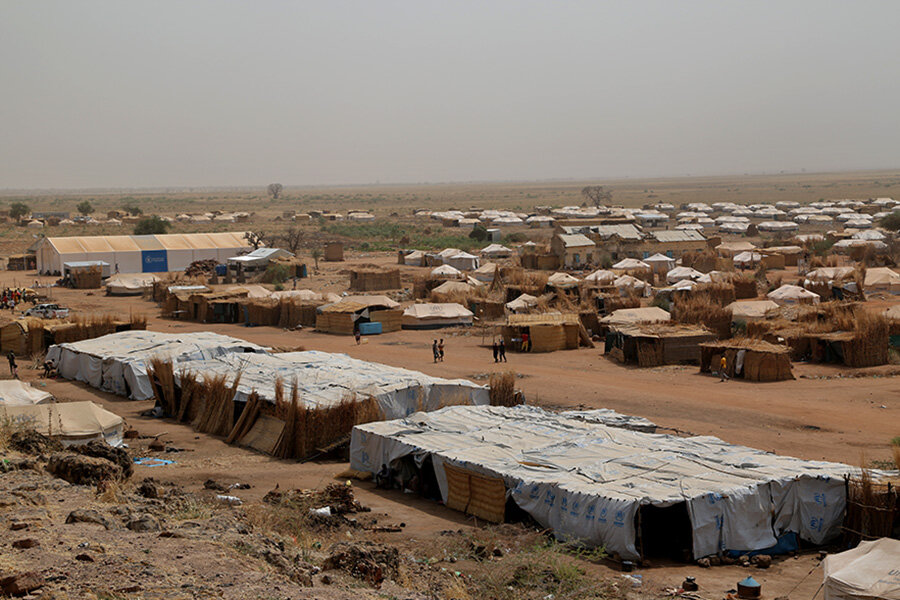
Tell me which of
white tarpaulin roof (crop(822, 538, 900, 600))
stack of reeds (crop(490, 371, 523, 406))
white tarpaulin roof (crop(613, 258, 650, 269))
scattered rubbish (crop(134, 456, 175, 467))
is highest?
white tarpaulin roof (crop(613, 258, 650, 269))

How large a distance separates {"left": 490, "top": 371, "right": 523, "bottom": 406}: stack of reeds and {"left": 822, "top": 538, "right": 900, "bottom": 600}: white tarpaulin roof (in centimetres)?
1071

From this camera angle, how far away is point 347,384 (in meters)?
20.6

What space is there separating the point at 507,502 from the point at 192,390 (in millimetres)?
10529

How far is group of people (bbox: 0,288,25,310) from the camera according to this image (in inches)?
1673

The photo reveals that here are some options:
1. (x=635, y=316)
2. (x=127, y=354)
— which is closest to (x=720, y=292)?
(x=635, y=316)

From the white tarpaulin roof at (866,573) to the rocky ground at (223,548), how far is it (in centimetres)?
242

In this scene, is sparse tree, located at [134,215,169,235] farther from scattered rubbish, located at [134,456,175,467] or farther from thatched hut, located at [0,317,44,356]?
scattered rubbish, located at [134,456,175,467]

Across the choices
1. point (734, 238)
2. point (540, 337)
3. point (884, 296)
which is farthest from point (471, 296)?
point (734, 238)

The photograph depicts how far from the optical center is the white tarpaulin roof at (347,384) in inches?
781

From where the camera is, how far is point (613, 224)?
67438mm

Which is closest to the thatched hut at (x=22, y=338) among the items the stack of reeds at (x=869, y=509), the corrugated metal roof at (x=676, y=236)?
the stack of reeds at (x=869, y=509)

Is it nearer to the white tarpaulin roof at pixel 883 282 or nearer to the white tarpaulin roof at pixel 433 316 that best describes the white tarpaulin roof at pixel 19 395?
the white tarpaulin roof at pixel 433 316

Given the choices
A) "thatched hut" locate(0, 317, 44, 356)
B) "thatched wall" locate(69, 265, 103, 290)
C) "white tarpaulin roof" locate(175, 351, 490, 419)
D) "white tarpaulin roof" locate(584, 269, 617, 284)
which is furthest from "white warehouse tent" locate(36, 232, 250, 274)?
"white tarpaulin roof" locate(175, 351, 490, 419)

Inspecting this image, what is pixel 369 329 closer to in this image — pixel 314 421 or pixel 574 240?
pixel 314 421
